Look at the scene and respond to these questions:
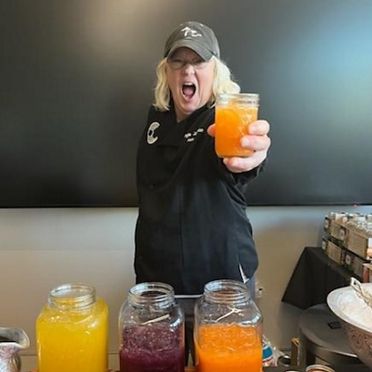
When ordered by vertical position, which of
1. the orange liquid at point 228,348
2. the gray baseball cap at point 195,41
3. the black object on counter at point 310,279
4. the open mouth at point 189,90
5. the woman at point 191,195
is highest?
the gray baseball cap at point 195,41

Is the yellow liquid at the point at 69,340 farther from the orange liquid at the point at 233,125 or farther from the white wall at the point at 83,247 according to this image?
the white wall at the point at 83,247

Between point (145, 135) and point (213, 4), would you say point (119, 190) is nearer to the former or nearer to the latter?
point (145, 135)

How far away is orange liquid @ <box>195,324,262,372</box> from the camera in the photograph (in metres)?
0.76

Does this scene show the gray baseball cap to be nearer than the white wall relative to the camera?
Yes

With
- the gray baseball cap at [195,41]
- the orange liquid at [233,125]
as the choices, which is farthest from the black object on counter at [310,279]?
the orange liquid at [233,125]

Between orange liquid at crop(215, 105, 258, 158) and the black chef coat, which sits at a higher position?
orange liquid at crop(215, 105, 258, 158)

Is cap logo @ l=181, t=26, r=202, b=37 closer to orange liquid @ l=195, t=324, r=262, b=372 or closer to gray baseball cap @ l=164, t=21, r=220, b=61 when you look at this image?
gray baseball cap @ l=164, t=21, r=220, b=61

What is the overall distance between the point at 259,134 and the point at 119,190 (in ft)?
4.29

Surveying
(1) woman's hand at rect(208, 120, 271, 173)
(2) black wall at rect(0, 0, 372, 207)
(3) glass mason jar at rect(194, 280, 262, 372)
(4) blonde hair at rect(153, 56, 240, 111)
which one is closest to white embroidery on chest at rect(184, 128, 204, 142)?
(4) blonde hair at rect(153, 56, 240, 111)

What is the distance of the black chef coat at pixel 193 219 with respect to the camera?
127 centimetres

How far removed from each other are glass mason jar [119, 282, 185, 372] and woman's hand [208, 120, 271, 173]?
1.08 ft

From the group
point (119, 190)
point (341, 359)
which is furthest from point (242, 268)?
point (119, 190)

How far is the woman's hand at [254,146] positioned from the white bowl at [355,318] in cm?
31

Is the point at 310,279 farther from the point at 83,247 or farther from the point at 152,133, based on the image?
the point at 152,133
